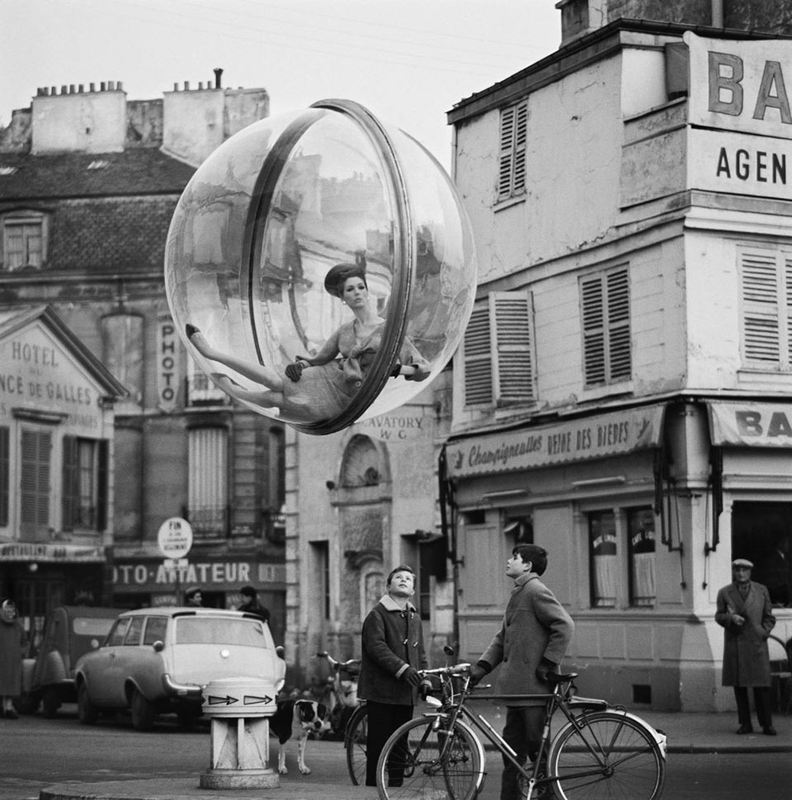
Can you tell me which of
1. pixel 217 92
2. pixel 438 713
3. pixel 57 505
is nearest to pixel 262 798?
pixel 438 713

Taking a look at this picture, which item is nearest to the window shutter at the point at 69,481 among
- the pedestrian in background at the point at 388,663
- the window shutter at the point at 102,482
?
the window shutter at the point at 102,482

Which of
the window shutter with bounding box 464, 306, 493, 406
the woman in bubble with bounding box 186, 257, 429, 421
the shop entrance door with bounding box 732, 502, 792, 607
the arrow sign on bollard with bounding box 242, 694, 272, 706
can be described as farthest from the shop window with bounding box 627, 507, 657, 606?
the woman in bubble with bounding box 186, 257, 429, 421

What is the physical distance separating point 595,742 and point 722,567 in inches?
470

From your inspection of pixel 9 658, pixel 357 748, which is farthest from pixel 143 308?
pixel 357 748

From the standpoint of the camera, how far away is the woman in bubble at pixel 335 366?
7293mm

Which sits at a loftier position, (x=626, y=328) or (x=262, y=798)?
(x=626, y=328)

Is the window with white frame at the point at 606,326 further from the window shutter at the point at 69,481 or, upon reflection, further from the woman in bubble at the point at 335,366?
the window shutter at the point at 69,481

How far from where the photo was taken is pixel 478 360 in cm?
2780

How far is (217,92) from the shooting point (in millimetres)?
52469

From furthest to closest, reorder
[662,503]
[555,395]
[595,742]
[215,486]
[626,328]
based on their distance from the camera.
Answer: [215,486], [555,395], [626,328], [662,503], [595,742]

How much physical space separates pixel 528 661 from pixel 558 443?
14194 mm

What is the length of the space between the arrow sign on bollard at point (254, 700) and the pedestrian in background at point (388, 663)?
3.53 ft

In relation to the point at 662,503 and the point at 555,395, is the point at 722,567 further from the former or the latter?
the point at 555,395

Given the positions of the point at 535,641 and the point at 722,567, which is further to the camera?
the point at 722,567
